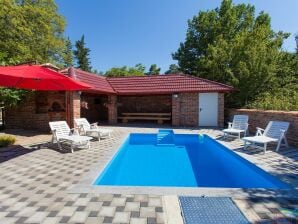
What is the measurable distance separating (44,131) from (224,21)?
23.7 meters

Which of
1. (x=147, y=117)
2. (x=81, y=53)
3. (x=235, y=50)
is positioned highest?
(x=81, y=53)

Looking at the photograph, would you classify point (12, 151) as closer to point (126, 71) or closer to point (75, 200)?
point (75, 200)

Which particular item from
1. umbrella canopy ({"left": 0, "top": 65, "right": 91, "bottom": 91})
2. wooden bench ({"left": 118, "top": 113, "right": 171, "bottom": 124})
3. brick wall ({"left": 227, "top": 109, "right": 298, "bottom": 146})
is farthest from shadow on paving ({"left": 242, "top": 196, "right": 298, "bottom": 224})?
wooden bench ({"left": 118, "top": 113, "right": 171, "bottom": 124})

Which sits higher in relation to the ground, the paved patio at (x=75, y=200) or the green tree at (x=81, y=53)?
the green tree at (x=81, y=53)

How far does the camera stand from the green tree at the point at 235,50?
1639 cm

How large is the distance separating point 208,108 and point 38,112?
1091 centimetres

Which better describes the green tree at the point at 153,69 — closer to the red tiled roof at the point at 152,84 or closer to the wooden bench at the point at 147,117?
the red tiled roof at the point at 152,84

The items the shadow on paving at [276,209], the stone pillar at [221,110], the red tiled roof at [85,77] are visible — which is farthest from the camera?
the stone pillar at [221,110]

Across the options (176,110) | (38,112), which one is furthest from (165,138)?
(38,112)

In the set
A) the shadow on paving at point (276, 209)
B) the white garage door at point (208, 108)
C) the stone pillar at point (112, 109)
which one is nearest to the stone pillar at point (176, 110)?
the white garage door at point (208, 108)

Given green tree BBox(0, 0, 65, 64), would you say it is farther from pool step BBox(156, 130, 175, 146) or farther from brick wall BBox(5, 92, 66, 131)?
pool step BBox(156, 130, 175, 146)

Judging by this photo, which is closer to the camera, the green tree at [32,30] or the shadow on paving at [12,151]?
the shadow on paving at [12,151]

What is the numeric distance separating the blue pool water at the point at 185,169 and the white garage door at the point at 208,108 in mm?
4758

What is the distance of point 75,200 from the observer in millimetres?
3926
